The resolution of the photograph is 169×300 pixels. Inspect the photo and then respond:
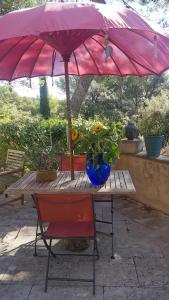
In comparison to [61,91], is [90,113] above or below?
below

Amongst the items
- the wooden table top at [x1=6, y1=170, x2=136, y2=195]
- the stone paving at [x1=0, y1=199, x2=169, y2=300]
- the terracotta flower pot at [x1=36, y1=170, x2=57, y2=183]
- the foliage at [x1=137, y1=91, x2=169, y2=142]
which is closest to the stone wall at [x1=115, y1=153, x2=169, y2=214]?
the stone paving at [x1=0, y1=199, x2=169, y2=300]

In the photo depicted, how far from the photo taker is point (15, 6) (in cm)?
1109

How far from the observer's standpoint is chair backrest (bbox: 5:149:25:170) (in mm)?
6016

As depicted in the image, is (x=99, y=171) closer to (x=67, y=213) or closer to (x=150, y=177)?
(x=67, y=213)

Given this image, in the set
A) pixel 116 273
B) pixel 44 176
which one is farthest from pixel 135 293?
pixel 44 176

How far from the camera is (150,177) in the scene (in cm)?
558

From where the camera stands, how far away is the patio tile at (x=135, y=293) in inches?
123

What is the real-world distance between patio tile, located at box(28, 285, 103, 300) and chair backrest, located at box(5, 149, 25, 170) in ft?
9.54

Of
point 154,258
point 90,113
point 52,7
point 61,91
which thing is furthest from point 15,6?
point 61,91

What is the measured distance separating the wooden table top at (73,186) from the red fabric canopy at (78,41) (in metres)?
1.27

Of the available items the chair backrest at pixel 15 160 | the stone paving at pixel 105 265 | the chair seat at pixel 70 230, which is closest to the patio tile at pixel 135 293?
the stone paving at pixel 105 265

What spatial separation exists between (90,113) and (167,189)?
17512 millimetres

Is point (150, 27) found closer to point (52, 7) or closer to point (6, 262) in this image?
point (52, 7)

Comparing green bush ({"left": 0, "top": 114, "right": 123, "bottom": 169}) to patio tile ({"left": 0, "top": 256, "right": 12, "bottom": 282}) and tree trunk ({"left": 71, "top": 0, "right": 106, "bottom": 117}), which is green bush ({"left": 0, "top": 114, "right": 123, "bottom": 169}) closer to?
patio tile ({"left": 0, "top": 256, "right": 12, "bottom": 282})
